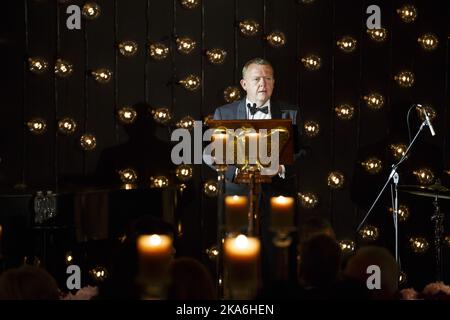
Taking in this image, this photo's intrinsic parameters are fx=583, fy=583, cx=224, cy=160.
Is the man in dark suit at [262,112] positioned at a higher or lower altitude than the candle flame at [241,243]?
higher

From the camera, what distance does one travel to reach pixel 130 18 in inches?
202

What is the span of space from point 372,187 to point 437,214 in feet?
3.87

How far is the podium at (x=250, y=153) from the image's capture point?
264cm

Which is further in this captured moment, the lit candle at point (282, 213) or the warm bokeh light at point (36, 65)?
the warm bokeh light at point (36, 65)

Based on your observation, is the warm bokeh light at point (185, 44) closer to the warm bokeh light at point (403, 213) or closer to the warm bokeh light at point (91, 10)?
the warm bokeh light at point (91, 10)

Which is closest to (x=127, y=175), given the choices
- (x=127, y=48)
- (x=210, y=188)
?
(x=210, y=188)

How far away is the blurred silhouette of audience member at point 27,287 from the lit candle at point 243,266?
1.88ft

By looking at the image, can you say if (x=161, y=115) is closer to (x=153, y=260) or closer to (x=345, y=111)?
(x=345, y=111)

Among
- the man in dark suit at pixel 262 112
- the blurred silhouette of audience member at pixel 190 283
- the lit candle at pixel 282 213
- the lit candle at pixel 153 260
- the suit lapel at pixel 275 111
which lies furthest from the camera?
the suit lapel at pixel 275 111

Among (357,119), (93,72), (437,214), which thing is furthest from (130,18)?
(437,214)

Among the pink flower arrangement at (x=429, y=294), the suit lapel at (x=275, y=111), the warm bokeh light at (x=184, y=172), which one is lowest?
the pink flower arrangement at (x=429, y=294)

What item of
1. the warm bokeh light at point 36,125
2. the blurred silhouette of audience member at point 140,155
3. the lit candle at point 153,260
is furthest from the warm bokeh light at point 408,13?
the lit candle at point 153,260
